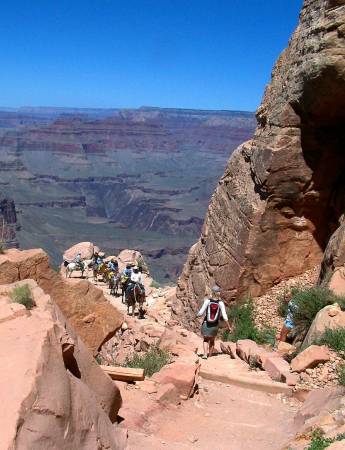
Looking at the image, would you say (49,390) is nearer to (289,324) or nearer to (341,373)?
(341,373)

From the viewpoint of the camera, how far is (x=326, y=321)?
406 inches

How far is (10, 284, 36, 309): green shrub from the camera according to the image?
6.57m

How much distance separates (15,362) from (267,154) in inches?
461

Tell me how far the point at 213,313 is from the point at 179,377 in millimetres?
3419

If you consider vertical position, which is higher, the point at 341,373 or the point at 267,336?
the point at 341,373

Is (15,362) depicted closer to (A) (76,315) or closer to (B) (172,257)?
(A) (76,315)

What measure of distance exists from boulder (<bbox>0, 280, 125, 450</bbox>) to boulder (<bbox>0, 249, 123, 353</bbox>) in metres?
3.58

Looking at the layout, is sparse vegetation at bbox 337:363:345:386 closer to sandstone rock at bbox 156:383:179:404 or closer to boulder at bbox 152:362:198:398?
boulder at bbox 152:362:198:398

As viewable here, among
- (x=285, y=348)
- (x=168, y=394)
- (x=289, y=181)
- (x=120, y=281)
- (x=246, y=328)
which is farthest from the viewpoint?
(x=120, y=281)

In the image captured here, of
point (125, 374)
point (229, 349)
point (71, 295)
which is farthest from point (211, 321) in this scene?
point (125, 374)

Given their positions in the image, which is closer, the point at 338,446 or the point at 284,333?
the point at 338,446

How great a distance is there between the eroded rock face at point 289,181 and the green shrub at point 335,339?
6.12 m

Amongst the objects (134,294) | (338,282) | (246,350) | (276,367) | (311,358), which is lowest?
(134,294)

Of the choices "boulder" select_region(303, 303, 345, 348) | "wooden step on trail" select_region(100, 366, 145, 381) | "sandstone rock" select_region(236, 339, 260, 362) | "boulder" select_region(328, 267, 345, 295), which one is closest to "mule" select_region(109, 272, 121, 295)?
"sandstone rock" select_region(236, 339, 260, 362)
